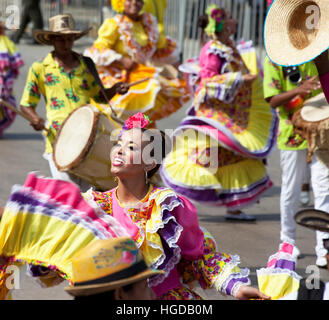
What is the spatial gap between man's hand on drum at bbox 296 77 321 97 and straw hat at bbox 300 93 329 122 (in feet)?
0.39

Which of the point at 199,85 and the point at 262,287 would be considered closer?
the point at 262,287

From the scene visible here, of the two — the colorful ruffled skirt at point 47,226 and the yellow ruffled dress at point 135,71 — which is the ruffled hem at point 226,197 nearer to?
the yellow ruffled dress at point 135,71

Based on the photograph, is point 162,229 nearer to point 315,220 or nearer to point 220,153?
point 315,220

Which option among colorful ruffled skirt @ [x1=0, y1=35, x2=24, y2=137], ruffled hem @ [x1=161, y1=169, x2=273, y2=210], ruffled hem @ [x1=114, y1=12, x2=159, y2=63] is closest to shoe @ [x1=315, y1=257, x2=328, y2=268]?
ruffled hem @ [x1=161, y1=169, x2=273, y2=210]

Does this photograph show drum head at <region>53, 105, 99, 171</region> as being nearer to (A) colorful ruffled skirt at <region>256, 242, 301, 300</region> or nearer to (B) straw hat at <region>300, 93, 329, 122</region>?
(B) straw hat at <region>300, 93, 329, 122</region>

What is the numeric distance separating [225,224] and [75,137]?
2.46 meters

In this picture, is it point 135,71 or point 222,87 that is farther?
point 135,71

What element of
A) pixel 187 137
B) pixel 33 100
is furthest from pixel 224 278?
pixel 187 137

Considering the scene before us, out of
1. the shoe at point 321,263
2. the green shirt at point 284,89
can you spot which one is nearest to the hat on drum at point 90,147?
the green shirt at point 284,89

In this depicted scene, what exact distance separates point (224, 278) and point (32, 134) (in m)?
8.77

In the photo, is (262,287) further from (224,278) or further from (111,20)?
(111,20)

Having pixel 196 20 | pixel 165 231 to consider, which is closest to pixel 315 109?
pixel 165 231

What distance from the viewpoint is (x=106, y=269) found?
2.57 metres
